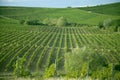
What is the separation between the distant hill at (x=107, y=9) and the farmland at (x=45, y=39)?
Answer: 18 cm

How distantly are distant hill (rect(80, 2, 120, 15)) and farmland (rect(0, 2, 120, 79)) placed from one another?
178mm

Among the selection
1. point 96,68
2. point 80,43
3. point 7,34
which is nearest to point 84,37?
point 80,43

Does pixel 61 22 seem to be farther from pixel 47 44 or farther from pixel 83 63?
pixel 83 63

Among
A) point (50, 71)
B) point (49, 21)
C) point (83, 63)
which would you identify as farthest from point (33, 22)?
point (83, 63)

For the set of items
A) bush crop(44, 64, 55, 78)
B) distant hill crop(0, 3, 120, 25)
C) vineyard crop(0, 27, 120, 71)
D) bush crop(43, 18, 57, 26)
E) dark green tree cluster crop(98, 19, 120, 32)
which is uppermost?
distant hill crop(0, 3, 120, 25)

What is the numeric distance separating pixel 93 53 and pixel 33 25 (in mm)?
1784

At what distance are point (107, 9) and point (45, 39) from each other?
1.95 meters

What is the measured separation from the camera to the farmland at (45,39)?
32.6 ft

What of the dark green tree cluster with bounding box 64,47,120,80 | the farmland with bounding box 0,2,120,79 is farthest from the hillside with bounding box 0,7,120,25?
the dark green tree cluster with bounding box 64,47,120,80

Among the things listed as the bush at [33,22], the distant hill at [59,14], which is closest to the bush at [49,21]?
the distant hill at [59,14]

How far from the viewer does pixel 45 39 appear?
→ 10.0 meters

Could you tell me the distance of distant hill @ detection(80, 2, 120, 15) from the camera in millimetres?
10359

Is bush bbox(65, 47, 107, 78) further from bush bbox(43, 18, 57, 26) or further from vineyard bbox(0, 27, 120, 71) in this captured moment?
bush bbox(43, 18, 57, 26)

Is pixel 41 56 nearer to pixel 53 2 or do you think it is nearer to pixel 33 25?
pixel 33 25
